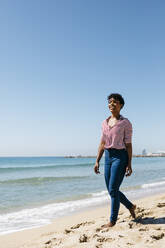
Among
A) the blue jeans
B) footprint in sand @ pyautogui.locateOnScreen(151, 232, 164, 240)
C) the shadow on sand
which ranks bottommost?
the shadow on sand

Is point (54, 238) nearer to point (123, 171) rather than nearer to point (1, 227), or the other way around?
point (123, 171)


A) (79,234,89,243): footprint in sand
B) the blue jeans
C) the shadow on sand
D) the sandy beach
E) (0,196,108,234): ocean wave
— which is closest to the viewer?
the sandy beach

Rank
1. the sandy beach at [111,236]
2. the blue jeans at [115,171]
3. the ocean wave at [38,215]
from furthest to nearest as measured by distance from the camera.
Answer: the ocean wave at [38,215]
the blue jeans at [115,171]
the sandy beach at [111,236]

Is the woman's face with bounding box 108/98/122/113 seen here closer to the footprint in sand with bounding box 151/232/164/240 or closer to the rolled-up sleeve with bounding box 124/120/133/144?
the rolled-up sleeve with bounding box 124/120/133/144

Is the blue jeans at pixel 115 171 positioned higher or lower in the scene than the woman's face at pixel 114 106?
lower

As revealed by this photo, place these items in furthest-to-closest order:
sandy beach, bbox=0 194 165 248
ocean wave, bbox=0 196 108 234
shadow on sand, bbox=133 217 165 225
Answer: ocean wave, bbox=0 196 108 234, shadow on sand, bbox=133 217 165 225, sandy beach, bbox=0 194 165 248

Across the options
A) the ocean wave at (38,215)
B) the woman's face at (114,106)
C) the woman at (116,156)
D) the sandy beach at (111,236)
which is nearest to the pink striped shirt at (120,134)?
the woman at (116,156)

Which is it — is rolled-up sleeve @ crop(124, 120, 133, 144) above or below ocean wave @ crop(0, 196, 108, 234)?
above

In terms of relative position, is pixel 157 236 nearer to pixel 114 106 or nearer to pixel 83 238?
pixel 83 238

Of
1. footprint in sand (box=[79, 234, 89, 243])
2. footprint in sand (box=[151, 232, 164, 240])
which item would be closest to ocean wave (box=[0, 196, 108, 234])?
footprint in sand (box=[79, 234, 89, 243])

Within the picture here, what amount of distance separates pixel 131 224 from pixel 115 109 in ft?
5.57

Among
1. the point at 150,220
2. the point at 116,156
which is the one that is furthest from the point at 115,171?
the point at 150,220

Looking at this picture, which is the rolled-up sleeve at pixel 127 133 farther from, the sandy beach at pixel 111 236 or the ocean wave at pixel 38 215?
the ocean wave at pixel 38 215

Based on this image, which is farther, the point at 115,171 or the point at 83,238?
the point at 115,171
